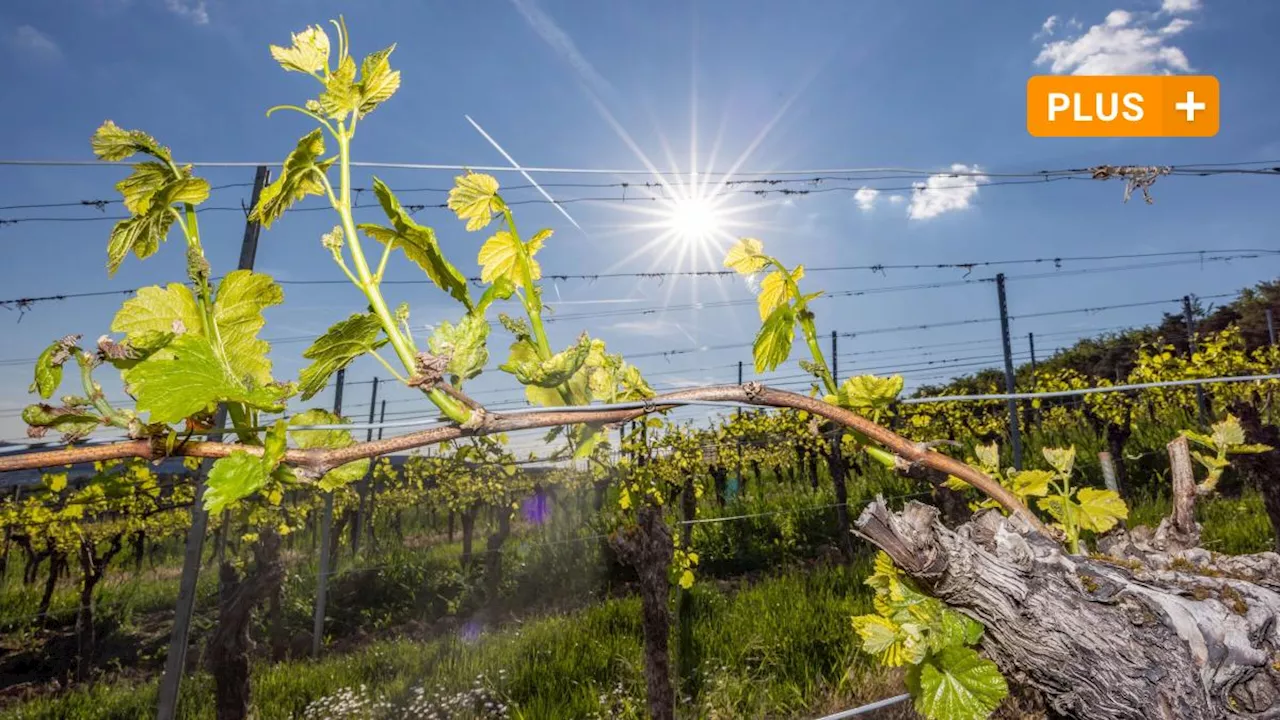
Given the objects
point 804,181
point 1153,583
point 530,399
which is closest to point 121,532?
point 804,181

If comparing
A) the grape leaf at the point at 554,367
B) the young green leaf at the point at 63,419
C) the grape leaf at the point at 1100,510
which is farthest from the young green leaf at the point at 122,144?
the grape leaf at the point at 1100,510

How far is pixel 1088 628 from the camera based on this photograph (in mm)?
943

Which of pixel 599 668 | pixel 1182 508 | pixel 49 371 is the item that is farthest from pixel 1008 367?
pixel 49 371

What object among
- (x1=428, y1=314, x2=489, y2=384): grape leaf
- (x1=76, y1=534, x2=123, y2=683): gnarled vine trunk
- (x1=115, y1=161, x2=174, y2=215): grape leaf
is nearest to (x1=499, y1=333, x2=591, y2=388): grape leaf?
(x1=428, y1=314, x2=489, y2=384): grape leaf

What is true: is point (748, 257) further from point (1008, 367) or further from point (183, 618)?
point (1008, 367)

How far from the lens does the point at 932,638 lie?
96 centimetres

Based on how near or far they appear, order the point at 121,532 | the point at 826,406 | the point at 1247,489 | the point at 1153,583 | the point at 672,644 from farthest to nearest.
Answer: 1. the point at 1247,489
2. the point at 121,532
3. the point at 672,644
4. the point at 1153,583
5. the point at 826,406

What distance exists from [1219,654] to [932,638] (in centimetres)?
43

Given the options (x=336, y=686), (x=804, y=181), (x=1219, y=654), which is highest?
(x=804, y=181)

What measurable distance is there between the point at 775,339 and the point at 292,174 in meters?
0.65

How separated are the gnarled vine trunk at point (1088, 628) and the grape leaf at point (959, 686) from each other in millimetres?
49

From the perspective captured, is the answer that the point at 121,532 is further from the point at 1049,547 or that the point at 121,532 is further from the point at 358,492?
the point at 1049,547

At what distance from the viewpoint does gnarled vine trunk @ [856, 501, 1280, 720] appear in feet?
3.06

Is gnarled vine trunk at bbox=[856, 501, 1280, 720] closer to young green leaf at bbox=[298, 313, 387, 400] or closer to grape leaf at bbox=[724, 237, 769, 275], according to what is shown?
grape leaf at bbox=[724, 237, 769, 275]
